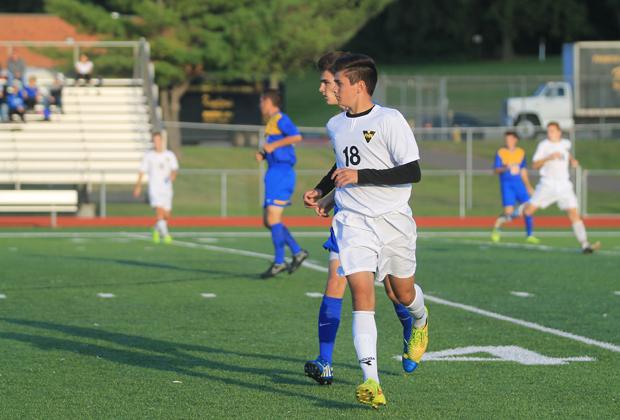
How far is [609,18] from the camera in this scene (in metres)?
85.6

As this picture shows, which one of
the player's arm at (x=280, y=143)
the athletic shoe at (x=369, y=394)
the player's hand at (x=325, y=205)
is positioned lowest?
the athletic shoe at (x=369, y=394)

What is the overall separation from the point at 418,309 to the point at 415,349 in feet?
0.88

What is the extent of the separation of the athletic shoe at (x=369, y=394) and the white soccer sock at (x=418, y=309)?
92 cm

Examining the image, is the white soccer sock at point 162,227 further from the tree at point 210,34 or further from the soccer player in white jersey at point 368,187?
the tree at point 210,34

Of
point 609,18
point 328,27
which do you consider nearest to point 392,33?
point 609,18

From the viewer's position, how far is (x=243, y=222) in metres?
28.7

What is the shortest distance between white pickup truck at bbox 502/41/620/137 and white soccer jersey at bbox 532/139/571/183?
2788 centimetres

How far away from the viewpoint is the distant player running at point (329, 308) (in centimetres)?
782

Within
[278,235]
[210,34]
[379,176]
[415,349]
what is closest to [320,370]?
[415,349]

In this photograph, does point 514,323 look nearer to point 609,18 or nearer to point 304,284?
point 304,284

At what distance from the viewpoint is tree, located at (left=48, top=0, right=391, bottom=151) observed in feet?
141

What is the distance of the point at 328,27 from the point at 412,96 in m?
14.7

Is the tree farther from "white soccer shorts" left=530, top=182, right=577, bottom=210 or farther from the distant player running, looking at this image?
the distant player running

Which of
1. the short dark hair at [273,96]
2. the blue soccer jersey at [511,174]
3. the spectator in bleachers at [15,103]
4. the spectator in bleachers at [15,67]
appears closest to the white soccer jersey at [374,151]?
the short dark hair at [273,96]
